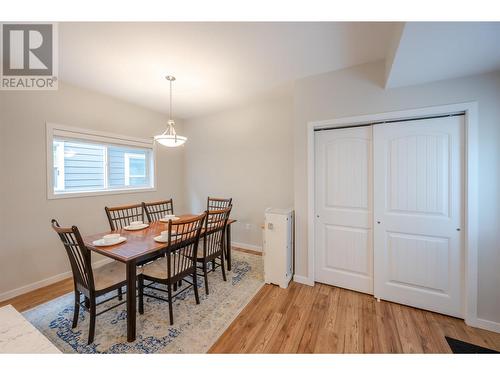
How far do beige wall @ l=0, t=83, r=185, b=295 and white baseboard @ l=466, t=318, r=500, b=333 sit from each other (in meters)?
4.42

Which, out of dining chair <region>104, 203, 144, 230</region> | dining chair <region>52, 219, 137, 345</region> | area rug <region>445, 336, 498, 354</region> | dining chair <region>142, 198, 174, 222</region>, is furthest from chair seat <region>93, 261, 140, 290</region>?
area rug <region>445, 336, 498, 354</region>

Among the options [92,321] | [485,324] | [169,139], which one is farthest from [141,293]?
[485,324]

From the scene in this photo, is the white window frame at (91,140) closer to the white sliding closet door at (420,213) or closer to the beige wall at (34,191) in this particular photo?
the beige wall at (34,191)

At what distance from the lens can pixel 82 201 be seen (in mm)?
2812

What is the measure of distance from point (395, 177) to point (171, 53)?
2597mm

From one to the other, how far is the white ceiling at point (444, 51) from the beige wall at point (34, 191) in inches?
143

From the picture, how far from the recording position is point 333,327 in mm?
1770

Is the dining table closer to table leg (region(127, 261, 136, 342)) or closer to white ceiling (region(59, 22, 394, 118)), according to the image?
table leg (region(127, 261, 136, 342))

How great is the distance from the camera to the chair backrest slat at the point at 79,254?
1.51 metres

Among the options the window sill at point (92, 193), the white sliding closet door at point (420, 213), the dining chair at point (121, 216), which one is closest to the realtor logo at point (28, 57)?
the window sill at point (92, 193)

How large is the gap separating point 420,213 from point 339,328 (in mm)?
1349
